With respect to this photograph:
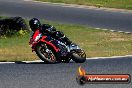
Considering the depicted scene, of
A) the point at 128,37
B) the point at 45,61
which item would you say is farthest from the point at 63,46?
the point at 128,37

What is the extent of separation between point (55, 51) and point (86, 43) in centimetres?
600

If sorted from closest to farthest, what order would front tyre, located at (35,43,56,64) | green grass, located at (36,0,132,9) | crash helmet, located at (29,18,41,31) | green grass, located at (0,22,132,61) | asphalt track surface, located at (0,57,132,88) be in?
asphalt track surface, located at (0,57,132,88)
front tyre, located at (35,43,56,64)
crash helmet, located at (29,18,41,31)
green grass, located at (0,22,132,61)
green grass, located at (36,0,132,9)

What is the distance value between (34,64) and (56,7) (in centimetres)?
1879

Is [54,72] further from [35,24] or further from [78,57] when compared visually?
[35,24]

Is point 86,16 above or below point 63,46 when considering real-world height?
below

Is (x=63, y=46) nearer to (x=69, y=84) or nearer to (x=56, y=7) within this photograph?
(x=69, y=84)

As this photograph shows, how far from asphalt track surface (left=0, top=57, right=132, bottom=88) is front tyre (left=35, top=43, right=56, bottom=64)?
0.23 meters

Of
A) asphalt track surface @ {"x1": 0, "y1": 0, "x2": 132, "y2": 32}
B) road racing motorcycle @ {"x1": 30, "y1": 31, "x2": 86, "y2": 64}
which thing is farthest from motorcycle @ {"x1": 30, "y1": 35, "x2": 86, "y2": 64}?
asphalt track surface @ {"x1": 0, "y1": 0, "x2": 132, "y2": 32}

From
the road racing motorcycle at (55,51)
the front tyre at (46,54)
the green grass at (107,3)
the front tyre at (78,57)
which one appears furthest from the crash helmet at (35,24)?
the green grass at (107,3)

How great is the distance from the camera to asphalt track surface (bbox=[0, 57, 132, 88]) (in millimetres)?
14773

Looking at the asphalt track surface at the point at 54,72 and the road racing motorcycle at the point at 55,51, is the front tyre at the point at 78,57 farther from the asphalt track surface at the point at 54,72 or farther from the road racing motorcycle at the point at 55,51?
the asphalt track surface at the point at 54,72

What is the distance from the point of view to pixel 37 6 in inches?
1446

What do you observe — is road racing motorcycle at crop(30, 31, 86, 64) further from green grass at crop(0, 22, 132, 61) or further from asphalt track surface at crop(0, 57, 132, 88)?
green grass at crop(0, 22, 132, 61)

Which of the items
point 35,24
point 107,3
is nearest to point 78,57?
point 35,24
